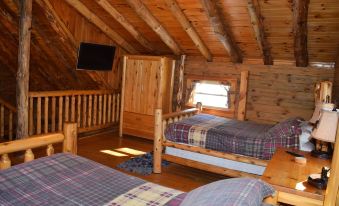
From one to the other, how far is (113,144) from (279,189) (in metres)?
3.62

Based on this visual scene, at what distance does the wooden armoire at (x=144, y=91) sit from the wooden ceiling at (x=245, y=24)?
536 mm

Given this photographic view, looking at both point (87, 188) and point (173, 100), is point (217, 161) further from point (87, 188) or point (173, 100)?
point (173, 100)

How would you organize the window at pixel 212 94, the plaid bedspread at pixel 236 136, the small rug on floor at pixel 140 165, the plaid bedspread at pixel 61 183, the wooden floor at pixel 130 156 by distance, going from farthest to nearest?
the window at pixel 212 94 < the small rug on floor at pixel 140 165 < the wooden floor at pixel 130 156 < the plaid bedspread at pixel 236 136 < the plaid bedspread at pixel 61 183

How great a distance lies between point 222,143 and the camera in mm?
3369

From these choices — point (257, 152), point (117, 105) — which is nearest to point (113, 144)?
point (117, 105)

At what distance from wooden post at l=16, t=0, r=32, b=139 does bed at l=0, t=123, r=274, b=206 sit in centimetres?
205

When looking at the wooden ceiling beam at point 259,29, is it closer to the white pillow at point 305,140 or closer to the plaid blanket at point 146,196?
the white pillow at point 305,140

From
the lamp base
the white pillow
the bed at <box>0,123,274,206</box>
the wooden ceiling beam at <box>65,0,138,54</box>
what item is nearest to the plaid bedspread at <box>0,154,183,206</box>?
the bed at <box>0,123,274,206</box>

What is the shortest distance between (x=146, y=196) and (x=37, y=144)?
39.5 inches

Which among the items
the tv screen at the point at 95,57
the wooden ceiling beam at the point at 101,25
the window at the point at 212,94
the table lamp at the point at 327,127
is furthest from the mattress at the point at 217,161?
the wooden ceiling beam at the point at 101,25

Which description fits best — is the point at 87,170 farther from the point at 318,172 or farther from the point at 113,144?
the point at 113,144

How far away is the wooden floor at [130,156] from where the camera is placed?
139 inches

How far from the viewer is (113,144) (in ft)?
16.4

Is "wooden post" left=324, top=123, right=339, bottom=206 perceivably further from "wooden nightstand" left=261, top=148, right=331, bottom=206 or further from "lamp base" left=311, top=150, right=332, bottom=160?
"lamp base" left=311, top=150, right=332, bottom=160
